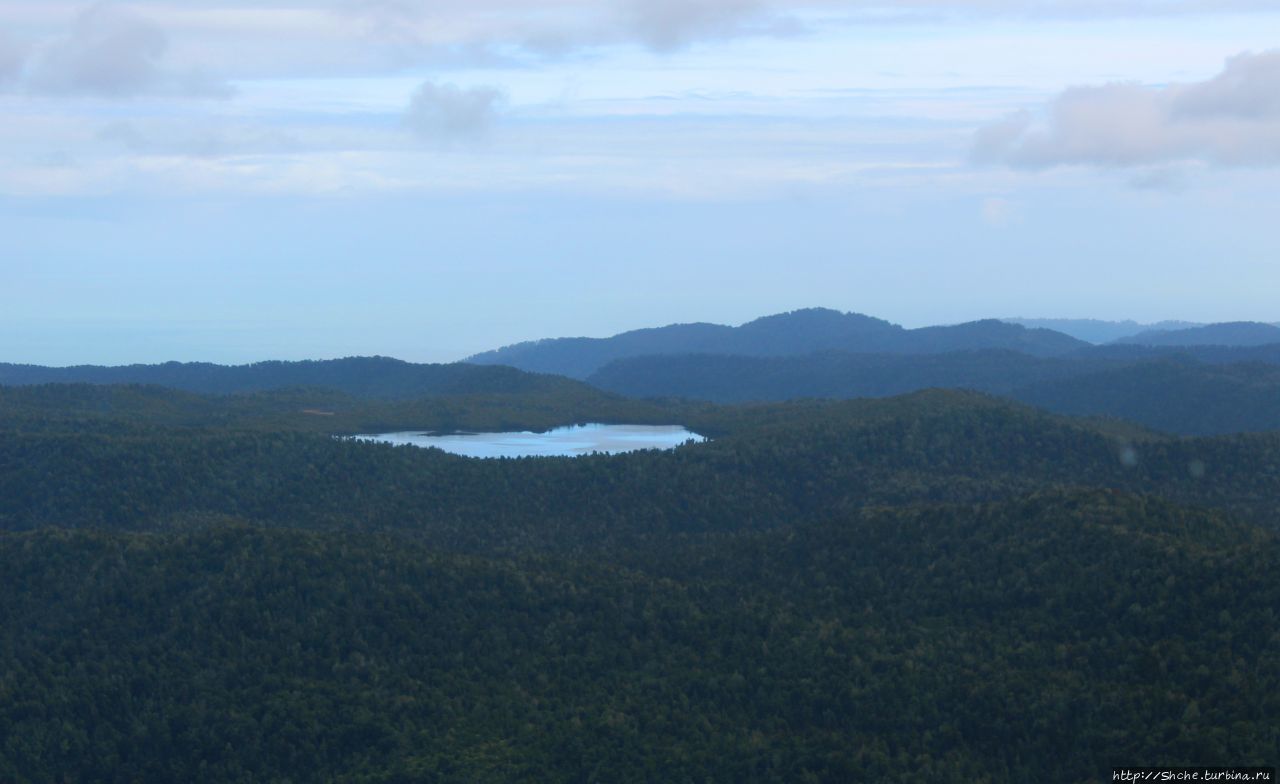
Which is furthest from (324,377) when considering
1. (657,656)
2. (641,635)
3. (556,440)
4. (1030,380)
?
(657,656)

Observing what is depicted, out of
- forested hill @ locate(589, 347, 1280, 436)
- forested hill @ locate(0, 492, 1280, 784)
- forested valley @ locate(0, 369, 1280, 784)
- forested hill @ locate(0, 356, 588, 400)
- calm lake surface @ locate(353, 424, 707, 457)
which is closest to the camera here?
forested hill @ locate(0, 492, 1280, 784)

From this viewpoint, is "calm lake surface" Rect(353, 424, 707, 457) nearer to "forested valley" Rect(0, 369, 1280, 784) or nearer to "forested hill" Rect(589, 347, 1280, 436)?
"forested valley" Rect(0, 369, 1280, 784)

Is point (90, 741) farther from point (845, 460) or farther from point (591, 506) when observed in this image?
point (845, 460)

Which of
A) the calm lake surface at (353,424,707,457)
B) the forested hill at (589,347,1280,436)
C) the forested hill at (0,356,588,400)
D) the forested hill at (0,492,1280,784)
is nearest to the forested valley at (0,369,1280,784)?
the forested hill at (0,492,1280,784)

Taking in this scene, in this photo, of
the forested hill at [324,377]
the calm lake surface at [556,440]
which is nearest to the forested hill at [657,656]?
the calm lake surface at [556,440]

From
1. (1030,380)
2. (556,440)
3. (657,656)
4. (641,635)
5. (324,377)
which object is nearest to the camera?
(657,656)

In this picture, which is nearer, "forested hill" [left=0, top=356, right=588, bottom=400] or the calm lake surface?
the calm lake surface

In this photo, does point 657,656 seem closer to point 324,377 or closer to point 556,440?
point 556,440
